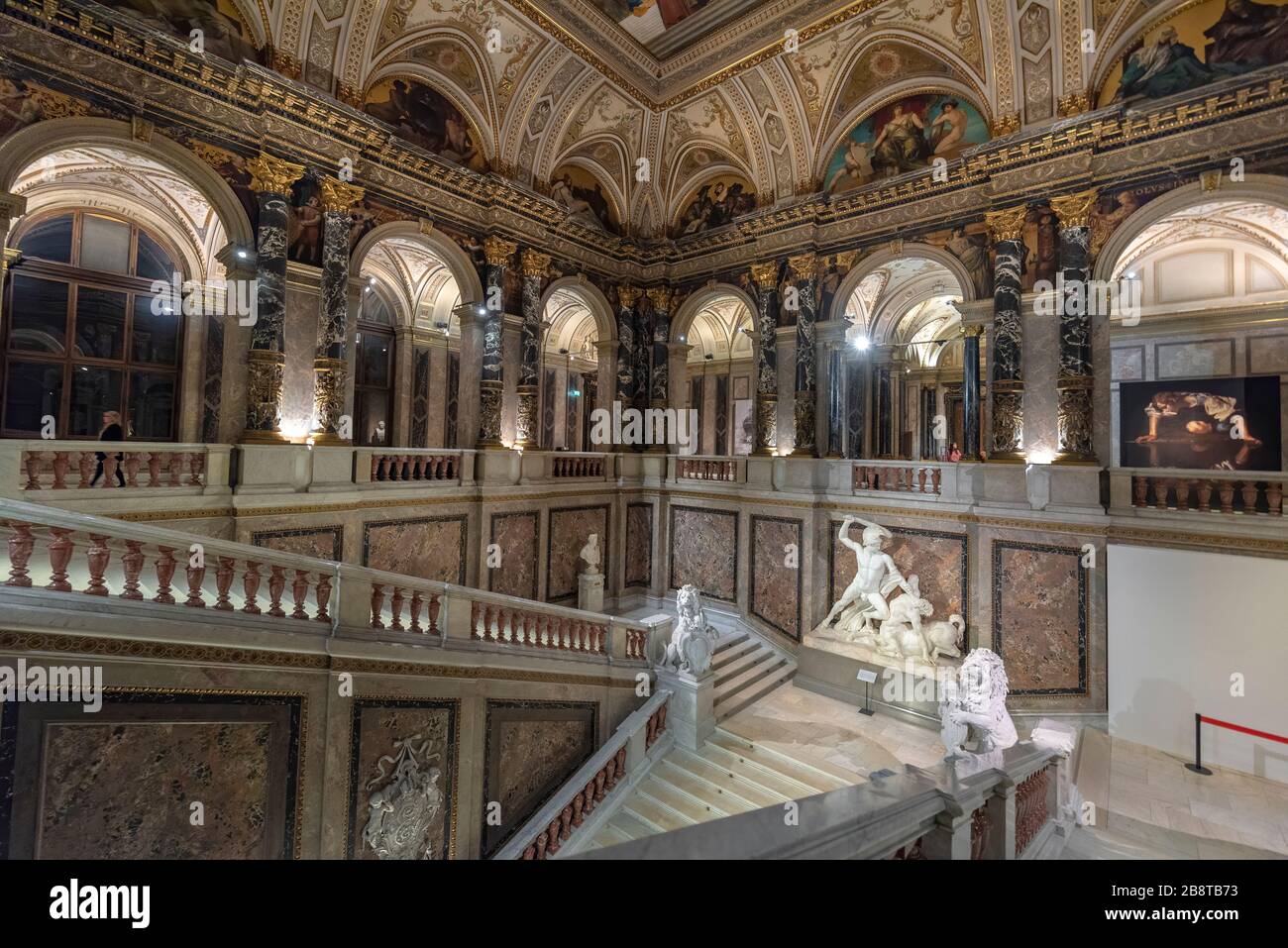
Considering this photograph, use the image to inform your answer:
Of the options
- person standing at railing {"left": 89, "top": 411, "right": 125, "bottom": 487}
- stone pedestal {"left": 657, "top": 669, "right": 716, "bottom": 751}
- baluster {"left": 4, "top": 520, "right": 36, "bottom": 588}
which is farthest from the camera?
stone pedestal {"left": 657, "top": 669, "right": 716, "bottom": 751}

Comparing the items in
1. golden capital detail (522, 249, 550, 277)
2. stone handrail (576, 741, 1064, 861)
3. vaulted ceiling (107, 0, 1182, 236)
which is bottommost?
stone handrail (576, 741, 1064, 861)

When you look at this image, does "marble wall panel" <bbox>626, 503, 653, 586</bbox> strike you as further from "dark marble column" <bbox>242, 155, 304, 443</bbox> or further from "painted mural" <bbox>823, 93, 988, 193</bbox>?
"painted mural" <bbox>823, 93, 988, 193</bbox>

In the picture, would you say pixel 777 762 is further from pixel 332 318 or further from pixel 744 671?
pixel 332 318

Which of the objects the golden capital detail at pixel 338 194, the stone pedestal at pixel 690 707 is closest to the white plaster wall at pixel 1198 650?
→ the stone pedestal at pixel 690 707

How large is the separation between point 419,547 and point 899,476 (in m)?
9.23

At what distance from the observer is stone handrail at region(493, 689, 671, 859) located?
6797 millimetres

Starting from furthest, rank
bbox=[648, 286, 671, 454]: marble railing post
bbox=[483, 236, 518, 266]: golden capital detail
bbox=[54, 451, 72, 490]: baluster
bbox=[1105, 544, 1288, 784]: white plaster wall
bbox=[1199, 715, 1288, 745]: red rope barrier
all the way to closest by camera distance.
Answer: bbox=[648, 286, 671, 454]: marble railing post → bbox=[483, 236, 518, 266]: golden capital detail → bbox=[1105, 544, 1288, 784]: white plaster wall → bbox=[1199, 715, 1288, 745]: red rope barrier → bbox=[54, 451, 72, 490]: baluster

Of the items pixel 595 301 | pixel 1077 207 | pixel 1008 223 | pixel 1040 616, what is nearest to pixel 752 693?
pixel 1040 616

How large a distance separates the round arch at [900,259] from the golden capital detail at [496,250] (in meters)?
7.10

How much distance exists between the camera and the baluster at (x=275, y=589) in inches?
205

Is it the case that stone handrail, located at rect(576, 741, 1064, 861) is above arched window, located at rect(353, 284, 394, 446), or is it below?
below

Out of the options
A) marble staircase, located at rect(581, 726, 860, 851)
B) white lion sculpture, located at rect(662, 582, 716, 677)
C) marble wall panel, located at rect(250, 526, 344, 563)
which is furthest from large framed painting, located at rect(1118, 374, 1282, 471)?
marble wall panel, located at rect(250, 526, 344, 563)

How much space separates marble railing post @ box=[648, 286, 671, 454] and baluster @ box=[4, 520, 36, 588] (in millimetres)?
11347
